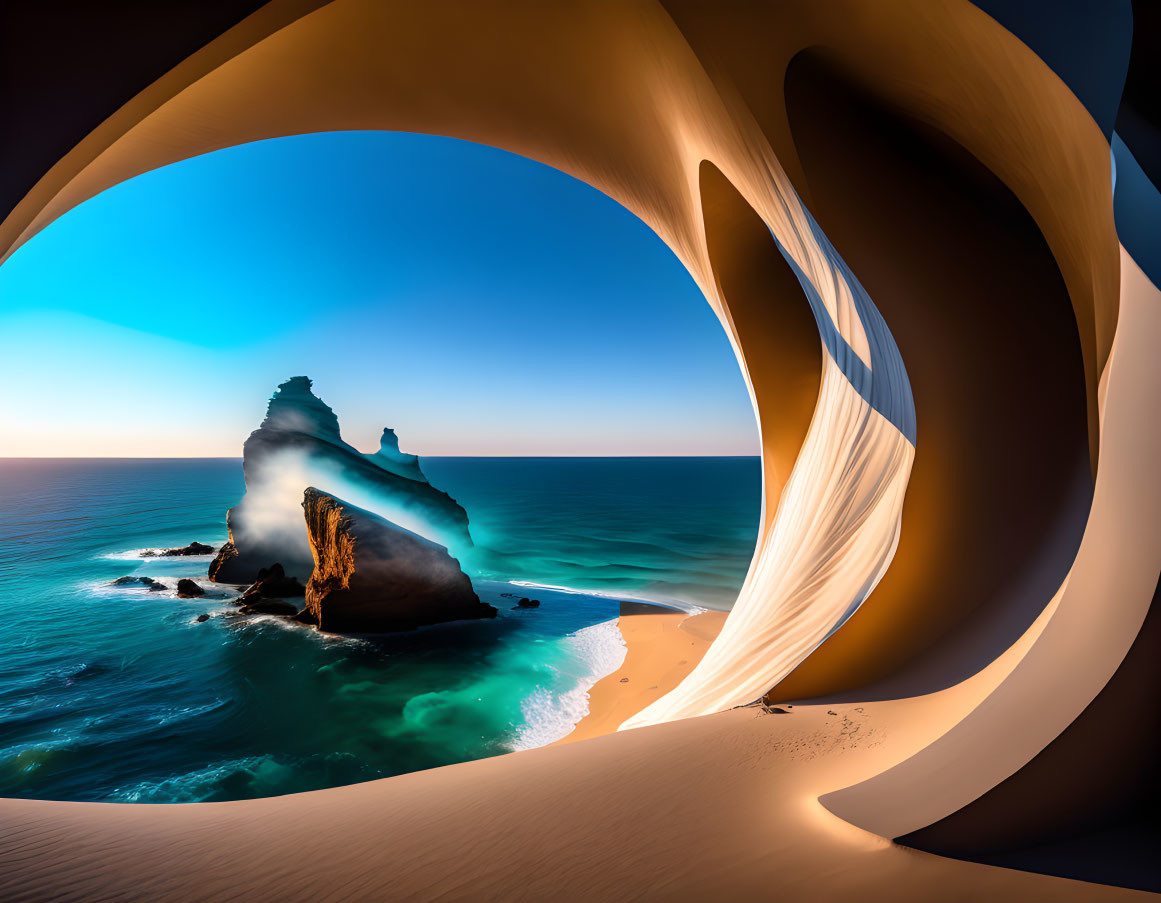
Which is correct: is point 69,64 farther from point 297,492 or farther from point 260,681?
point 297,492

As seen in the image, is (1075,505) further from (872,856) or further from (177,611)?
(177,611)

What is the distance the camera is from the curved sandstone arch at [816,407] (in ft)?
6.33

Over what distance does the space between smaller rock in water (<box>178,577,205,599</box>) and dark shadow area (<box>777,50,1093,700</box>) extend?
20.3 m

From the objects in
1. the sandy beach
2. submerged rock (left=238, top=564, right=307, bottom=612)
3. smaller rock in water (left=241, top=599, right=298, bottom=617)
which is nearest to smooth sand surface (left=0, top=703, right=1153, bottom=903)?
the sandy beach

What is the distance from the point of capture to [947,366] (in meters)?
3.72

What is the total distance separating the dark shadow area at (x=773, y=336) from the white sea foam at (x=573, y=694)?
18.1ft

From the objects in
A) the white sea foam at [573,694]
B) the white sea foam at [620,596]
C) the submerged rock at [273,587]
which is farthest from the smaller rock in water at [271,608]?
the white sea foam at [573,694]

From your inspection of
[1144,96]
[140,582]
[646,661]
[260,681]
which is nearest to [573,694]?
[646,661]

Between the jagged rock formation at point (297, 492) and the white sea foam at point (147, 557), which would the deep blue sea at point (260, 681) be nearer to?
the white sea foam at point (147, 557)

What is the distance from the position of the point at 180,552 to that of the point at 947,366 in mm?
30877

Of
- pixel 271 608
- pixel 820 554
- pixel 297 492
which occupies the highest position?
pixel 820 554

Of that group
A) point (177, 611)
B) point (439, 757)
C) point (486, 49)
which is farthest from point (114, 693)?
point (486, 49)

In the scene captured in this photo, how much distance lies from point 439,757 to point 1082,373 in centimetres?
965

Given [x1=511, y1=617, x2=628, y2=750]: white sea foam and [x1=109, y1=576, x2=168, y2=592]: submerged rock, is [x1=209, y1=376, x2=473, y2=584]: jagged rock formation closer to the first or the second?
[x1=109, y1=576, x2=168, y2=592]: submerged rock
